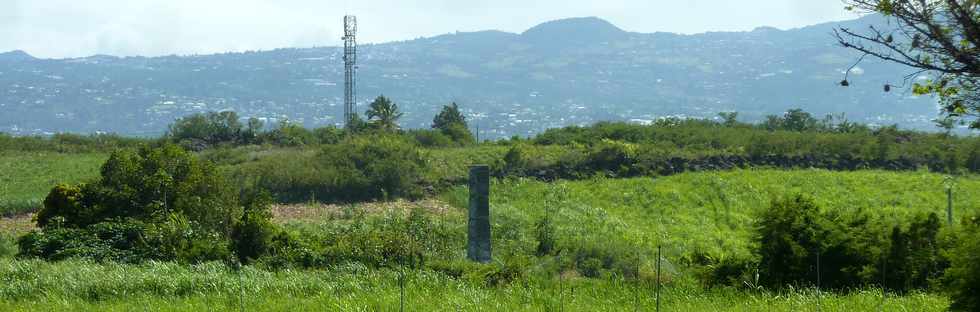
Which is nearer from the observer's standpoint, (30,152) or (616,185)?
(616,185)

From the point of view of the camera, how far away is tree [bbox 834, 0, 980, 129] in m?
6.14

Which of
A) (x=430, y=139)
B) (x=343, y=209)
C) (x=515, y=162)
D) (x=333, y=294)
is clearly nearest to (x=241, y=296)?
(x=333, y=294)

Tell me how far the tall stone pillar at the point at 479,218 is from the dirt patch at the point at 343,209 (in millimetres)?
6616

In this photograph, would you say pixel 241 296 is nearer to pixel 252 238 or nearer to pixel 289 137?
pixel 252 238

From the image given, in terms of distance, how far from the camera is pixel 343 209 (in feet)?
93.8

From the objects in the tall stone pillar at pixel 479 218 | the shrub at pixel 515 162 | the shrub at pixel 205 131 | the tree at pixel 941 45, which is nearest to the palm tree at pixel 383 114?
the shrub at pixel 205 131

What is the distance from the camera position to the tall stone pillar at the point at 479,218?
1898 cm

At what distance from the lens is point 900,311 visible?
9945 millimetres

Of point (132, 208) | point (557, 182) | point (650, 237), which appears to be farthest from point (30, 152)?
point (650, 237)

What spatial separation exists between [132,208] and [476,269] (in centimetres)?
789

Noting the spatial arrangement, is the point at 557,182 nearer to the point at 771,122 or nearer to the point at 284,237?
the point at 284,237

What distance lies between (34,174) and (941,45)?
3571cm

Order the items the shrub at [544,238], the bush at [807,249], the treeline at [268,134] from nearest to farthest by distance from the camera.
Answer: the bush at [807,249], the shrub at [544,238], the treeline at [268,134]

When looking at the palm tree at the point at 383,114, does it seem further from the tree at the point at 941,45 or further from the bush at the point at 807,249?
the tree at the point at 941,45
